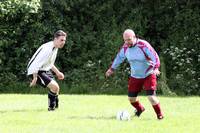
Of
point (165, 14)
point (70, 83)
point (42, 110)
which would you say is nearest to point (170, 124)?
point (42, 110)

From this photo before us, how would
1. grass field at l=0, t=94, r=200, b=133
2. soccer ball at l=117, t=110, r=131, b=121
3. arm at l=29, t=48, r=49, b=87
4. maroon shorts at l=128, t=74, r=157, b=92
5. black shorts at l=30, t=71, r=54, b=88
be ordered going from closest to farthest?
grass field at l=0, t=94, r=200, b=133
soccer ball at l=117, t=110, r=131, b=121
maroon shorts at l=128, t=74, r=157, b=92
arm at l=29, t=48, r=49, b=87
black shorts at l=30, t=71, r=54, b=88

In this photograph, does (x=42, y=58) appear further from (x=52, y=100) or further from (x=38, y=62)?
(x=52, y=100)

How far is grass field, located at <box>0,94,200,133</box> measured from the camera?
10227 millimetres

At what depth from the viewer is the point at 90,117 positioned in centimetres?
1195

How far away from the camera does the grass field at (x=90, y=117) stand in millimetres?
10227

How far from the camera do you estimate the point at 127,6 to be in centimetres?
2212

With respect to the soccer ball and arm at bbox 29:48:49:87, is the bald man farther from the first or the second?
arm at bbox 29:48:49:87

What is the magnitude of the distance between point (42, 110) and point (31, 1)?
7.52 m

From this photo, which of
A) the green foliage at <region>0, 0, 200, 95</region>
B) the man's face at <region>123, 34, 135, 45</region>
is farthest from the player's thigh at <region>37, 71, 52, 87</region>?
the green foliage at <region>0, 0, 200, 95</region>

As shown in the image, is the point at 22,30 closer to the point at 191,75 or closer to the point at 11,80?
the point at 11,80

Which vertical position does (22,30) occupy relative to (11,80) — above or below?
above

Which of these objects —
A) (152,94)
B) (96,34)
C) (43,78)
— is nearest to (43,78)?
(43,78)

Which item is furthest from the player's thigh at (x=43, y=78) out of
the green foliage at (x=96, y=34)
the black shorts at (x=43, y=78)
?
the green foliage at (x=96, y=34)

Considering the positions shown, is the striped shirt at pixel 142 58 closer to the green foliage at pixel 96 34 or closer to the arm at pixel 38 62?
the arm at pixel 38 62
